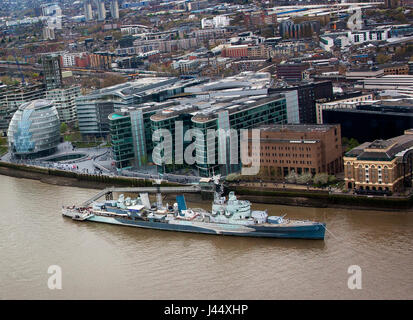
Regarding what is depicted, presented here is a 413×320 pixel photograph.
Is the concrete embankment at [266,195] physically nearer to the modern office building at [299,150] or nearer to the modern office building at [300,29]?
the modern office building at [299,150]

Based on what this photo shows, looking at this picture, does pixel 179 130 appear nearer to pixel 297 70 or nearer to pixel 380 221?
pixel 380 221

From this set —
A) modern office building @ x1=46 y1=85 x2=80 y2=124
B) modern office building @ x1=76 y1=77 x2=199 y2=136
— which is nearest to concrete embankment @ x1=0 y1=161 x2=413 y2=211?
modern office building @ x1=76 y1=77 x2=199 y2=136

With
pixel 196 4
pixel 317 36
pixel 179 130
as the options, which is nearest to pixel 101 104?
pixel 179 130

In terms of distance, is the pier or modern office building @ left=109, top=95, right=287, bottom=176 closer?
the pier

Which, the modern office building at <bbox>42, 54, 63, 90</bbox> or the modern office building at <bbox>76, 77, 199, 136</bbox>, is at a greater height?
the modern office building at <bbox>42, 54, 63, 90</bbox>

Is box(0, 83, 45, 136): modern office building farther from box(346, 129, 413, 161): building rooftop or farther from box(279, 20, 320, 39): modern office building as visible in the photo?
box(279, 20, 320, 39): modern office building

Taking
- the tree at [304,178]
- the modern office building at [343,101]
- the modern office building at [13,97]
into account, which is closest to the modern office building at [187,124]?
the modern office building at [343,101]
